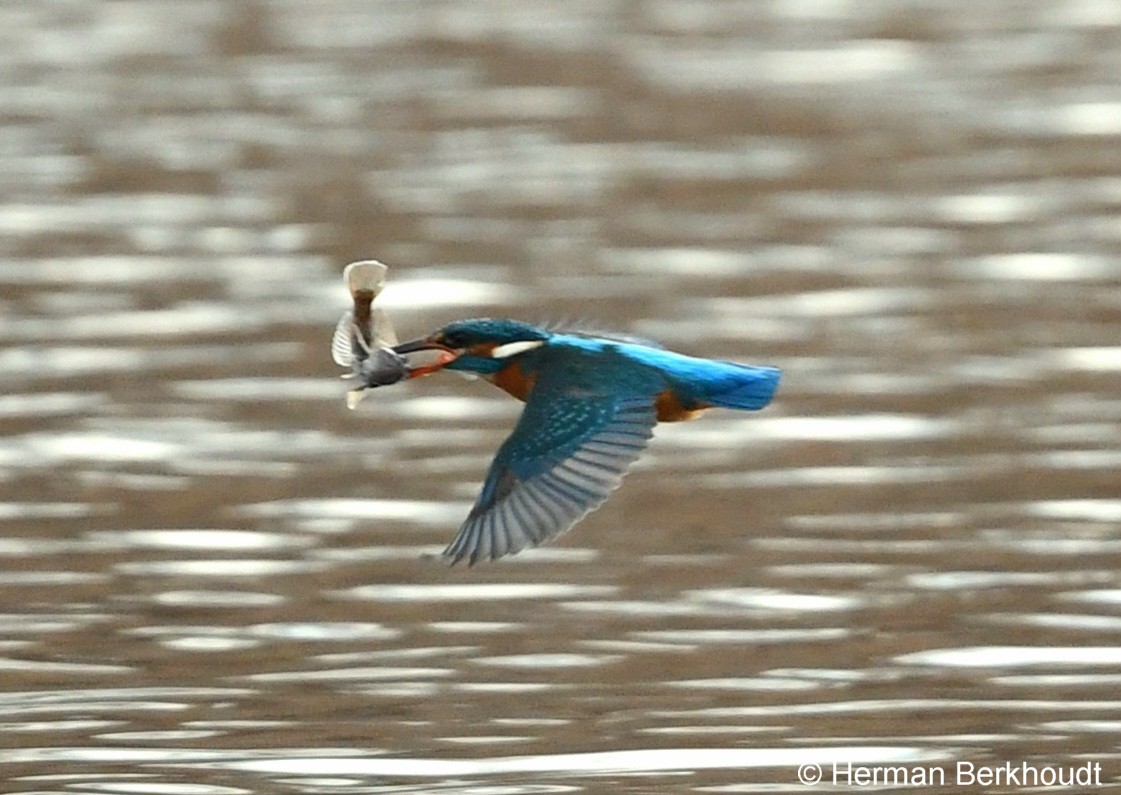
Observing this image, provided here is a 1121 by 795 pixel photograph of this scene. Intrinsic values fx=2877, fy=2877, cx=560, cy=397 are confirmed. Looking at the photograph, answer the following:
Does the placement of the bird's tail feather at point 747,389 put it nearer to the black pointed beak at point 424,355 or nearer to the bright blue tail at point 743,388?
the bright blue tail at point 743,388

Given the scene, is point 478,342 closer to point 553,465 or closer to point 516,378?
point 516,378

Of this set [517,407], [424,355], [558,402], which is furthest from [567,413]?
[517,407]

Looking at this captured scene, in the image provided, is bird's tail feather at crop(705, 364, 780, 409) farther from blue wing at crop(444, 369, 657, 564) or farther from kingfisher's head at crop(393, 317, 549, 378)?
kingfisher's head at crop(393, 317, 549, 378)

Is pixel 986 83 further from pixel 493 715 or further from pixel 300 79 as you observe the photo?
pixel 493 715

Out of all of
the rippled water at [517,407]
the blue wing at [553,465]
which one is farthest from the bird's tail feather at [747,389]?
the rippled water at [517,407]

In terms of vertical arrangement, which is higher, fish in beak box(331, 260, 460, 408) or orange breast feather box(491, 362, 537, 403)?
fish in beak box(331, 260, 460, 408)

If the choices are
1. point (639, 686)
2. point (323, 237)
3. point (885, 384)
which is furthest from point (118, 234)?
point (639, 686)

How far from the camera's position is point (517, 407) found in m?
7.78

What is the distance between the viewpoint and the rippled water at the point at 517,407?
18.2 ft

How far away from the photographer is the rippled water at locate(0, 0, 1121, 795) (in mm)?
5551

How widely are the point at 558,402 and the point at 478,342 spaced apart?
183 millimetres

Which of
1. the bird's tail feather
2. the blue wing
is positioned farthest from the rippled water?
the bird's tail feather

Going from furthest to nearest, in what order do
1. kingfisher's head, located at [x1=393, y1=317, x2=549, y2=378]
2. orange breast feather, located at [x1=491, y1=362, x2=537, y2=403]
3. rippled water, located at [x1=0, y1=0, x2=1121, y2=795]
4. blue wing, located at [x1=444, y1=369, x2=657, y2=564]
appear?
rippled water, located at [x1=0, y1=0, x2=1121, y2=795]
orange breast feather, located at [x1=491, y1=362, x2=537, y2=403]
kingfisher's head, located at [x1=393, y1=317, x2=549, y2=378]
blue wing, located at [x1=444, y1=369, x2=657, y2=564]

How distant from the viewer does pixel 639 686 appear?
225 inches
